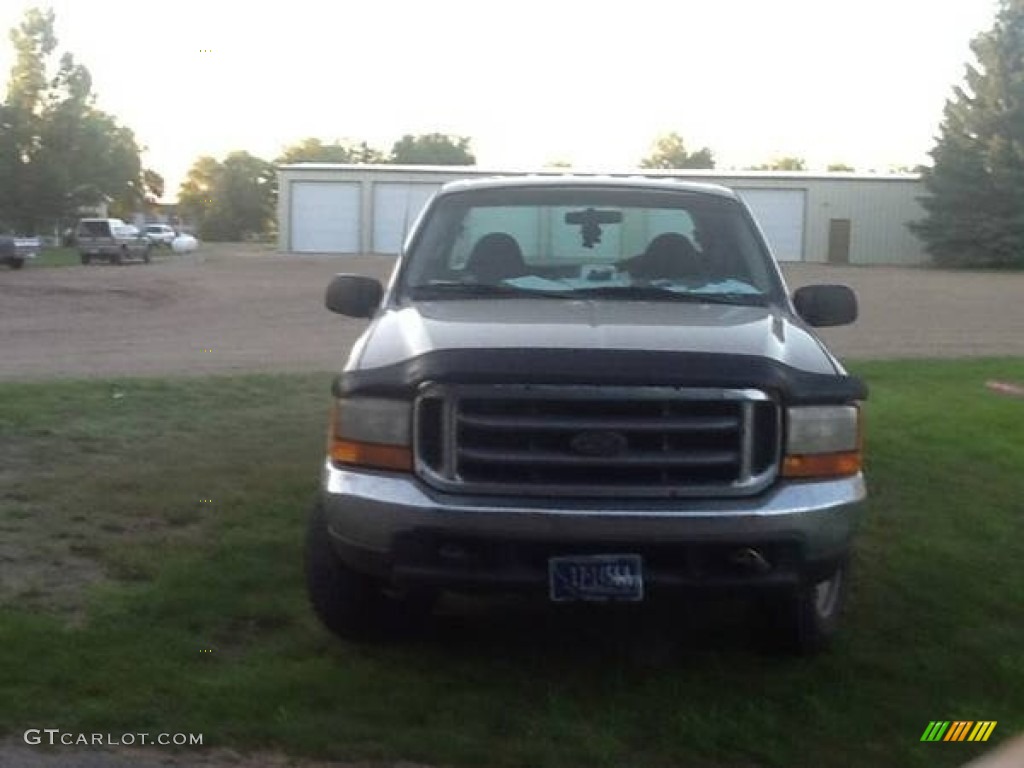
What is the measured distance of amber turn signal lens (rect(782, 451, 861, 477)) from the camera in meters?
5.54

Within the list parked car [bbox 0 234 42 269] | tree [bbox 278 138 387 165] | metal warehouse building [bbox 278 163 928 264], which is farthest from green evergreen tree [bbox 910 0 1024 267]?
tree [bbox 278 138 387 165]

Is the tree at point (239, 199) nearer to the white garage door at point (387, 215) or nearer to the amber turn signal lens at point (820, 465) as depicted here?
the white garage door at point (387, 215)

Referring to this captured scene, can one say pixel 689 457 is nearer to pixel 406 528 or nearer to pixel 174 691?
pixel 406 528

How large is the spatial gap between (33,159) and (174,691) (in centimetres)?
6408

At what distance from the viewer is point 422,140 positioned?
338 feet

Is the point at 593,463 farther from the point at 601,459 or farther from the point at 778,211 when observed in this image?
the point at 778,211

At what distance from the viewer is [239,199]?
120 meters

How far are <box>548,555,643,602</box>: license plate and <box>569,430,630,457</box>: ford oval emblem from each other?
35cm

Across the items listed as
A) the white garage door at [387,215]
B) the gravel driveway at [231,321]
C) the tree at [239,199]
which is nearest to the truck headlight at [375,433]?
the gravel driveway at [231,321]

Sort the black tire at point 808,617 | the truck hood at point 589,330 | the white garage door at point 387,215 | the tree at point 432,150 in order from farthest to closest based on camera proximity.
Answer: the tree at point 432,150 < the white garage door at point 387,215 < the black tire at point 808,617 < the truck hood at point 589,330

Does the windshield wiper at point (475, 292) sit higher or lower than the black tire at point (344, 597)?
higher

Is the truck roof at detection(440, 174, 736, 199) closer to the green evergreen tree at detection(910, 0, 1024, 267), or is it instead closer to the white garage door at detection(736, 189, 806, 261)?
the green evergreen tree at detection(910, 0, 1024, 267)

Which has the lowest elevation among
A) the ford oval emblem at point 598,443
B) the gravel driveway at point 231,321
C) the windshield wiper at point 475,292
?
the gravel driveway at point 231,321

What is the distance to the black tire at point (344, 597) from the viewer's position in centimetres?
604
